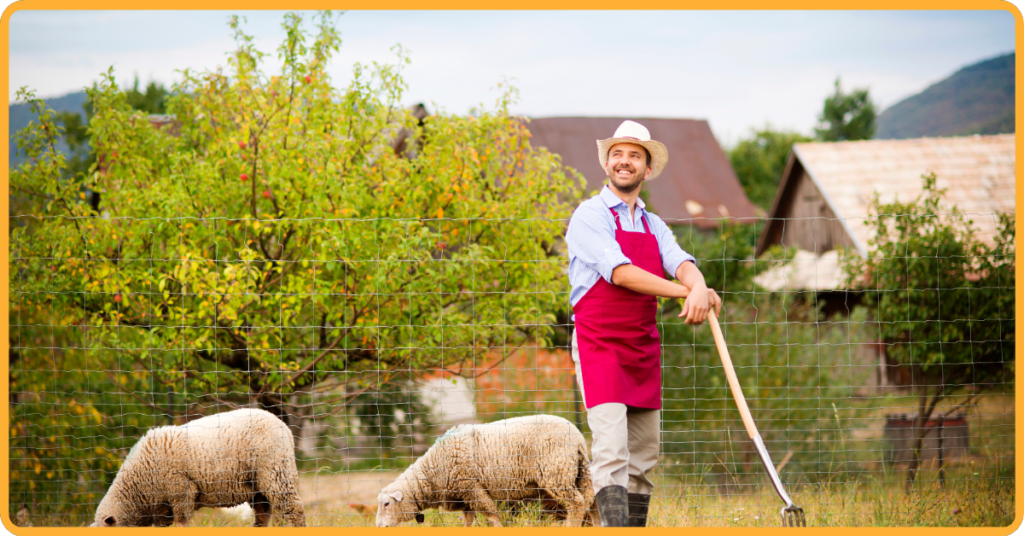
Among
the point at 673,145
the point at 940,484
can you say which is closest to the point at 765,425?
the point at 940,484

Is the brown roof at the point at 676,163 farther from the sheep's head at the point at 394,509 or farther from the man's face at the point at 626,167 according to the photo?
the man's face at the point at 626,167

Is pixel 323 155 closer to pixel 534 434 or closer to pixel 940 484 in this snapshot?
pixel 534 434

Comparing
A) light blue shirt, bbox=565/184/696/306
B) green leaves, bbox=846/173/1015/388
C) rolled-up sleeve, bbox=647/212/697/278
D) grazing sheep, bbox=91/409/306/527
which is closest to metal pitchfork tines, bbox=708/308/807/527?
rolled-up sleeve, bbox=647/212/697/278

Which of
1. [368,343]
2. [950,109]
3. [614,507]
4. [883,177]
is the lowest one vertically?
[614,507]

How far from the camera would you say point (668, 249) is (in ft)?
12.5

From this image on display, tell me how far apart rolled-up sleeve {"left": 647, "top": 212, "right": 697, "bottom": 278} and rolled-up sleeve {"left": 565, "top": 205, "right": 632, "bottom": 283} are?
326 millimetres

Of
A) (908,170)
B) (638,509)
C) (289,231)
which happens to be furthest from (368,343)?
(908,170)

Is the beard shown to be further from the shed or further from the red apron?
the shed

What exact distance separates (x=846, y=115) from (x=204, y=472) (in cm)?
4126

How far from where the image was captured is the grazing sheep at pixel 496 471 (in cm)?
499

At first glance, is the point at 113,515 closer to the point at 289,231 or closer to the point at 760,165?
the point at 289,231

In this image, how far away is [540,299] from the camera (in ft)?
18.6

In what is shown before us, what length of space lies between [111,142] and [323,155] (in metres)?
1.91

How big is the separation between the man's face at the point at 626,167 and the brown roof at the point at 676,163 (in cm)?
1816
